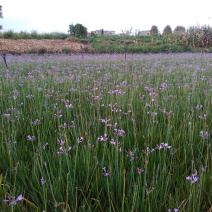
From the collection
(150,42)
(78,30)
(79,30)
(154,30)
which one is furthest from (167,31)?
(78,30)

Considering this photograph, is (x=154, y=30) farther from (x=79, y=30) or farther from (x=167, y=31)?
(x=79, y=30)

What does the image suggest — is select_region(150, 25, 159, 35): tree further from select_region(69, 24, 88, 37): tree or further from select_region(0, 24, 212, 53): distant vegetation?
select_region(69, 24, 88, 37): tree

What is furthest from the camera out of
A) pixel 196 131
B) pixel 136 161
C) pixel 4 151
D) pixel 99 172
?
Answer: pixel 196 131

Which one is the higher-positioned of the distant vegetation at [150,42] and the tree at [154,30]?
A: the tree at [154,30]

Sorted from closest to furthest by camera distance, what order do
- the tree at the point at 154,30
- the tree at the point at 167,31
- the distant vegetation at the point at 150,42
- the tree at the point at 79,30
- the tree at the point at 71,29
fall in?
the distant vegetation at the point at 150,42 < the tree at the point at 79,30 < the tree at the point at 71,29 < the tree at the point at 167,31 < the tree at the point at 154,30

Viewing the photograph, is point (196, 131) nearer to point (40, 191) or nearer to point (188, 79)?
point (40, 191)

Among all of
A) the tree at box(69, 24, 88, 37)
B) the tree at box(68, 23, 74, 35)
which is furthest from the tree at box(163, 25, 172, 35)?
the tree at box(68, 23, 74, 35)

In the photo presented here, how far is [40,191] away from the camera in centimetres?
133

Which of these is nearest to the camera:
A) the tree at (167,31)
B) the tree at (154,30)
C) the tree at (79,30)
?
the tree at (79,30)

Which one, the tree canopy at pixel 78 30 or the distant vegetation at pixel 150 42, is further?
the tree canopy at pixel 78 30

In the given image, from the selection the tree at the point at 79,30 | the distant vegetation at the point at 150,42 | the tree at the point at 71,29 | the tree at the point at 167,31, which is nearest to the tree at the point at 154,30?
the tree at the point at 167,31

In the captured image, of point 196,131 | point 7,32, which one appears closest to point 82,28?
point 7,32

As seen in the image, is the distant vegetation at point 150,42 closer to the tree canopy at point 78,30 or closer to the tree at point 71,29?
the tree canopy at point 78,30

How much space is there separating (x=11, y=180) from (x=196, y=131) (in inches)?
59.0
